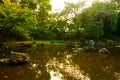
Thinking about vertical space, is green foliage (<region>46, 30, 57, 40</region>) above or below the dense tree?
below

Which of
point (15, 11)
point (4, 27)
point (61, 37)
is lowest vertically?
point (61, 37)

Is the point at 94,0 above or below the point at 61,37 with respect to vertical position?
above

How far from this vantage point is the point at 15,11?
1748 cm

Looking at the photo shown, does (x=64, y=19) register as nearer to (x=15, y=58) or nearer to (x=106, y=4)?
(x=106, y=4)

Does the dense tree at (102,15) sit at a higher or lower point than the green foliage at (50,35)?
higher

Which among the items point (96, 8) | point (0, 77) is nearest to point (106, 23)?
point (96, 8)

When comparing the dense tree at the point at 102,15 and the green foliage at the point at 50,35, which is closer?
the green foliage at the point at 50,35

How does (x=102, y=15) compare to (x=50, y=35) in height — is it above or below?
above

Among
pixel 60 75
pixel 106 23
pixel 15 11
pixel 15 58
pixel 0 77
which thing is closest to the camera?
pixel 0 77

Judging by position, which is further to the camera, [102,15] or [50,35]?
[102,15]

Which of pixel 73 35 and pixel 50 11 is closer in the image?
pixel 73 35

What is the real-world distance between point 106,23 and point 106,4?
134 inches

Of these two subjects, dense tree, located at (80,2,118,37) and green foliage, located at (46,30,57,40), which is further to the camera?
dense tree, located at (80,2,118,37)

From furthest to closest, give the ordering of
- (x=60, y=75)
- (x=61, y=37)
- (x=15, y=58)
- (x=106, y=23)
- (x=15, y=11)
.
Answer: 1. (x=106, y=23)
2. (x=61, y=37)
3. (x=15, y=11)
4. (x=15, y=58)
5. (x=60, y=75)
